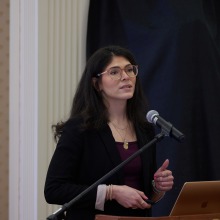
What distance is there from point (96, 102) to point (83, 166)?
0.94 ft

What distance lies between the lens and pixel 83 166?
167cm

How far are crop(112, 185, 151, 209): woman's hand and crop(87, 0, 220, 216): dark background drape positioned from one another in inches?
41.8

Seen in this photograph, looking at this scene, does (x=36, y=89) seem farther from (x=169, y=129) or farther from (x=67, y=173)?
(x=169, y=129)

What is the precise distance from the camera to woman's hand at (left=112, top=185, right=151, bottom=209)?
1490 mm

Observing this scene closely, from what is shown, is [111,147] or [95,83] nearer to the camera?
[111,147]

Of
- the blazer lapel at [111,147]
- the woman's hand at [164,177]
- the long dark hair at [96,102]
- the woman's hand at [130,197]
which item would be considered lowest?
the woman's hand at [130,197]

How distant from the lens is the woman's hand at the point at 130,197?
4.89 feet

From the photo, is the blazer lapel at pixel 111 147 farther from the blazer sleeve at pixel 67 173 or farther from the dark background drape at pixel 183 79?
the dark background drape at pixel 183 79

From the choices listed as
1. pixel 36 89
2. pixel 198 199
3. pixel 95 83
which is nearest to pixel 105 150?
pixel 95 83

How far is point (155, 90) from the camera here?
2.61 m

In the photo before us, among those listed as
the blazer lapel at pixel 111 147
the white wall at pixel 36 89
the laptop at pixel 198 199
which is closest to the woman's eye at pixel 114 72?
the blazer lapel at pixel 111 147

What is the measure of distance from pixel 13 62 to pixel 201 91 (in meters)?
1.11

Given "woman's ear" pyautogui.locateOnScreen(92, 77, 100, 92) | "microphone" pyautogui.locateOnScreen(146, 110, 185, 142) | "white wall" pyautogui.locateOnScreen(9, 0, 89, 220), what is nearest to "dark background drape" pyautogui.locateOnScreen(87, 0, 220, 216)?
"white wall" pyautogui.locateOnScreen(9, 0, 89, 220)

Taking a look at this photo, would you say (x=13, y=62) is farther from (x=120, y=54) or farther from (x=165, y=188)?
(x=165, y=188)
